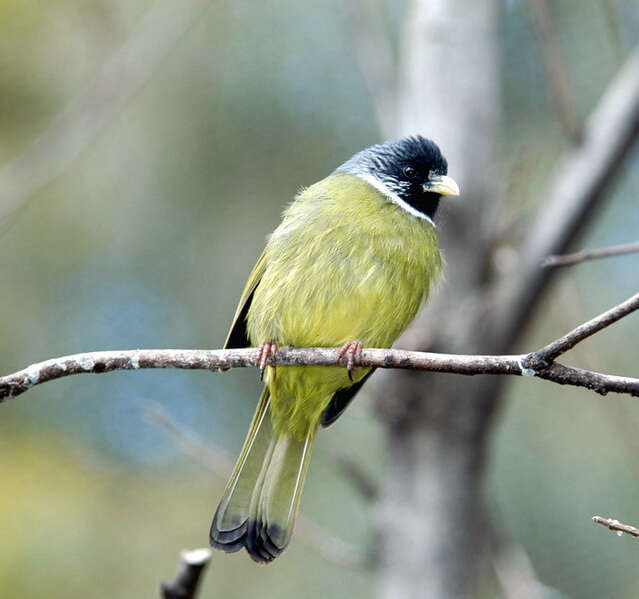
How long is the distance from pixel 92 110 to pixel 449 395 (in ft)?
6.83

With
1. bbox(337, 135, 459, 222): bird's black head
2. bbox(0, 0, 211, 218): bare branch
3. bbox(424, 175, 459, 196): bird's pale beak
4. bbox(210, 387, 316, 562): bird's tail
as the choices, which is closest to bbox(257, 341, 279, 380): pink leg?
bbox(210, 387, 316, 562): bird's tail

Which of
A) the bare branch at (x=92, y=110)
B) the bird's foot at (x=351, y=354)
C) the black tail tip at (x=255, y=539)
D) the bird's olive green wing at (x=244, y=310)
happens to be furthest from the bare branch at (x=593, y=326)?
the bare branch at (x=92, y=110)

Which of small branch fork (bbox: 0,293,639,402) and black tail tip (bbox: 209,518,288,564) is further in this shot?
black tail tip (bbox: 209,518,288,564)

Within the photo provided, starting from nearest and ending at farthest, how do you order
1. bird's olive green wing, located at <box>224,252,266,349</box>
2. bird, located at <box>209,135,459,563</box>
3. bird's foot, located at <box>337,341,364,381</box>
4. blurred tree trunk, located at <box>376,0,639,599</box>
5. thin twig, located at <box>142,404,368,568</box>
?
bird's foot, located at <box>337,341,364,381</box> → bird, located at <box>209,135,459,563</box> → bird's olive green wing, located at <box>224,252,266,349</box> → thin twig, located at <box>142,404,368,568</box> → blurred tree trunk, located at <box>376,0,639,599</box>

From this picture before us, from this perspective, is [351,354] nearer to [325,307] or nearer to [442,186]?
[325,307]

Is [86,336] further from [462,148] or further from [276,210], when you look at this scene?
[462,148]

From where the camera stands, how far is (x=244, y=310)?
11.7 ft

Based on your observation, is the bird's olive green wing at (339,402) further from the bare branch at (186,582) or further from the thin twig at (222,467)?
the bare branch at (186,582)

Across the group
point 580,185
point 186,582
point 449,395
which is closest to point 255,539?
point 186,582

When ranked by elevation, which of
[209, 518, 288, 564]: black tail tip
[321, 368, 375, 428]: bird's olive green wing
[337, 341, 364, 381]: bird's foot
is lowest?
[209, 518, 288, 564]: black tail tip

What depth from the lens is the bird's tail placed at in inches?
117

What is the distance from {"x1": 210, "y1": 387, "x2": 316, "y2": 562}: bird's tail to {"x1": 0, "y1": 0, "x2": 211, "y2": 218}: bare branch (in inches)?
53.1

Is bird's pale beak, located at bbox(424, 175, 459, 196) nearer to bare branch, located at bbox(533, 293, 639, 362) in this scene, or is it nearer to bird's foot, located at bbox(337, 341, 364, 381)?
bird's foot, located at bbox(337, 341, 364, 381)

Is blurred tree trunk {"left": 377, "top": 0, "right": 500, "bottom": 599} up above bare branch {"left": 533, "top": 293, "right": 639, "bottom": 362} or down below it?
above
